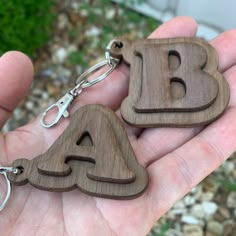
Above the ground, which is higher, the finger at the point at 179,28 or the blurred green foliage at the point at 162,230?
the finger at the point at 179,28

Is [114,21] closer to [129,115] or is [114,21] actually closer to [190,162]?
[129,115]

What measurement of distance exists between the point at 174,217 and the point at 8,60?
1023 millimetres

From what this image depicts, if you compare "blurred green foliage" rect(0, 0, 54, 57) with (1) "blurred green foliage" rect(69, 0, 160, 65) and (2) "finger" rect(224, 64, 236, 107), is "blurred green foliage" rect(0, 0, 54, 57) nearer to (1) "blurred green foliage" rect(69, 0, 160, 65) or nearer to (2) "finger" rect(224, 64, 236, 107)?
(1) "blurred green foliage" rect(69, 0, 160, 65)

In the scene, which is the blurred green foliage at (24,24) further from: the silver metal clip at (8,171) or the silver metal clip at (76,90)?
the silver metal clip at (8,171)

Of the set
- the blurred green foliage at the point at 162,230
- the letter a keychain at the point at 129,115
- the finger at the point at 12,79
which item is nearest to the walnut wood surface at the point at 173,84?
the letter a keychain at the point at 129,115

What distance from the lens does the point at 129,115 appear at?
1.42 meters

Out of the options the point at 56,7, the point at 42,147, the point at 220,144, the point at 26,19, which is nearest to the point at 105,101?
the point at 42,147

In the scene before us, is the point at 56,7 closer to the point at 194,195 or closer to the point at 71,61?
the point at 71,61

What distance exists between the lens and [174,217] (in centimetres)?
202

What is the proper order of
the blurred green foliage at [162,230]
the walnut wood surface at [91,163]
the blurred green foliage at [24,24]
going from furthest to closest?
the blurred green foliage at [24,24], the blurred green foliage at [162,230], the walnut wood surface at [91,163]

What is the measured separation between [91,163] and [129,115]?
0.64 feet

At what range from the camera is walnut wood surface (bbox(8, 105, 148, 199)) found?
1.27 meters

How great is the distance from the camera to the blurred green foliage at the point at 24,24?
6.92 feet

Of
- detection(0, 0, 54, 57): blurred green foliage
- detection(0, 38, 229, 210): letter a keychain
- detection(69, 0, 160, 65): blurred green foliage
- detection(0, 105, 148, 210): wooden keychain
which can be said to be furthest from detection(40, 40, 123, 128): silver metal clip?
detection(69, 0, 160, 65): blurred green foliage
